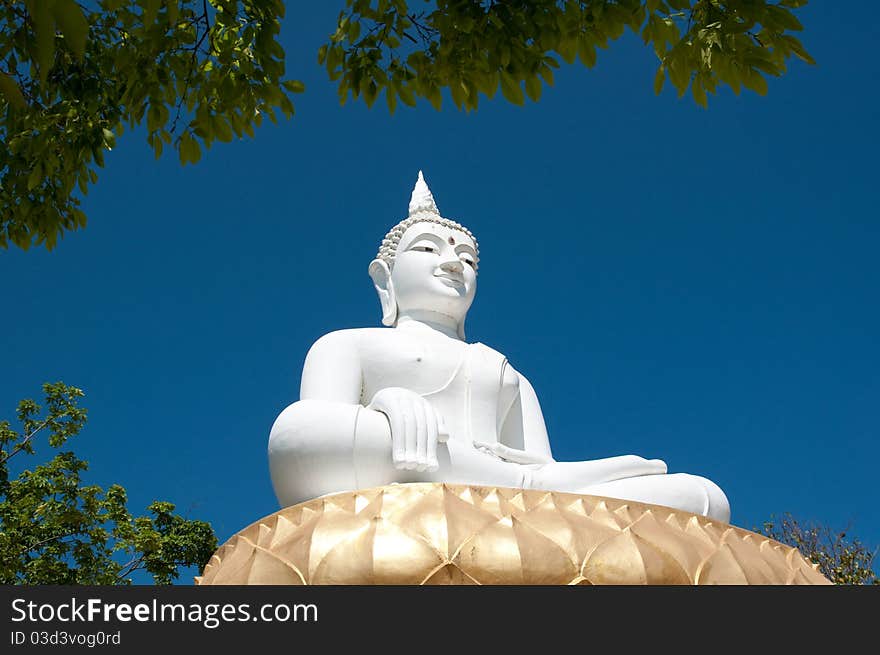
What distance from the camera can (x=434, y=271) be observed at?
19.0 feet

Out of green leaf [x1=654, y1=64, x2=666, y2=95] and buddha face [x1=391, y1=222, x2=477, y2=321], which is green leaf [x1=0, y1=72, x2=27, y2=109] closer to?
green leaf [x1=654, y1=64, x2=666, y2=95]

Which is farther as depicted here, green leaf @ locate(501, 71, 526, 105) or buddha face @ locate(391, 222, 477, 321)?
buddha face @ locate(391, 222, 477, 321)

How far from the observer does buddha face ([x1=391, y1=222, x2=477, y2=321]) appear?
5.75m

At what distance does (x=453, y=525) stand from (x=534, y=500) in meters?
0.42

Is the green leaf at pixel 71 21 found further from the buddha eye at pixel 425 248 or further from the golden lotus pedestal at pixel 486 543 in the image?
the buddha eye at pixel 425 248

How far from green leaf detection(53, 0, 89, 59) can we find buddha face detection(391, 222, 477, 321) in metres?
3.60

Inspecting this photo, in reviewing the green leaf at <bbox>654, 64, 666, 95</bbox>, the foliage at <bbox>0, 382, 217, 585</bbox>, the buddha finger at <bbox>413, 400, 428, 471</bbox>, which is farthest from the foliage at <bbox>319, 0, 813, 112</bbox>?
the foliage at <bbox>0, 382, 217, 585</bbox>

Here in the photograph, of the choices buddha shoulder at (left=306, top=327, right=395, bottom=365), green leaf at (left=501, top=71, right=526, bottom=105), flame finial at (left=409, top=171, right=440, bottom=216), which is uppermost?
flame finial at (left=409, top=171, right=440, bottom=216)

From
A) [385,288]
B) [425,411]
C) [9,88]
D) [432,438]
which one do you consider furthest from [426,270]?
[9,88]
